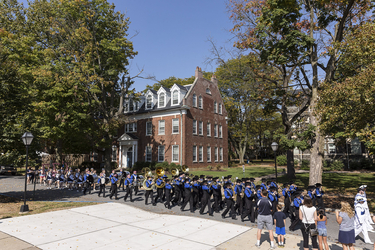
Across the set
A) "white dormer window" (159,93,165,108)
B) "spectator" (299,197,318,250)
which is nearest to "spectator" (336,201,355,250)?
"spectator" (299,197,318,250)

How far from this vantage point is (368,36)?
1039 cm

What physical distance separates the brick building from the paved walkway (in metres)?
20.1

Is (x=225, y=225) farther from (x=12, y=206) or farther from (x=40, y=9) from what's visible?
(x=40, y=9)

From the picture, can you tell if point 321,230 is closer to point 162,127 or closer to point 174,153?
point 174,153

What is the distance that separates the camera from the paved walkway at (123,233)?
8047 millimetres

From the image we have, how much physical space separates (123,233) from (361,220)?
827 cm

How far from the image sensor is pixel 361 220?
8.55 m

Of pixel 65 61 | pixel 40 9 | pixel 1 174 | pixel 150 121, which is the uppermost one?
pixel 40 9

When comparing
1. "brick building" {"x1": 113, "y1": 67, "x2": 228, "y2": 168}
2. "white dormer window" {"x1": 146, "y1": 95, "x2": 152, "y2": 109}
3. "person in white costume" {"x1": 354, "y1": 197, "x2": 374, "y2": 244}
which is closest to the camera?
"person in white costume" {"x1": 354, "y1": 197, "x2": 374, "y2": 244}

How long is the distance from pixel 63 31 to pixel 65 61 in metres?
3.30

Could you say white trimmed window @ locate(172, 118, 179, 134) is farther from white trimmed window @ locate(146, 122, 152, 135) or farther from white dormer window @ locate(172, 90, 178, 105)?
white trimmed window @ locate(146, 122, 152, 135)

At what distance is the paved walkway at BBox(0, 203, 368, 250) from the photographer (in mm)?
8047

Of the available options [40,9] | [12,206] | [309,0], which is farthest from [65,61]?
[309,0]

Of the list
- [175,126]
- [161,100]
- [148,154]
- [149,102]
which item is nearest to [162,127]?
[175,126]
